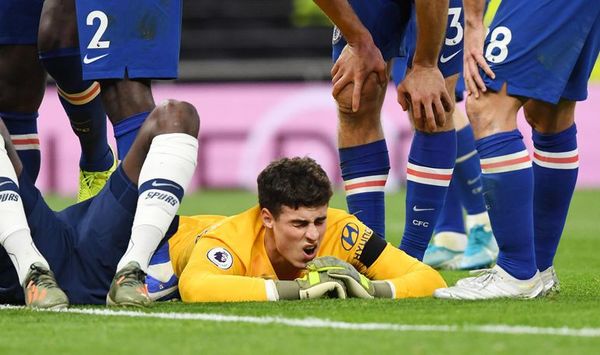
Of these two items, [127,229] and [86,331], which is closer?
[86,331]

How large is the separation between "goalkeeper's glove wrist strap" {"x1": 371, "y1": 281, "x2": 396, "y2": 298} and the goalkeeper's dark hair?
1.16 feet

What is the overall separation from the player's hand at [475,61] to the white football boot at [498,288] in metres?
0.66

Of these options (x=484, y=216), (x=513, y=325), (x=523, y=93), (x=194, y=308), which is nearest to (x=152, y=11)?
(x=194, y=308)

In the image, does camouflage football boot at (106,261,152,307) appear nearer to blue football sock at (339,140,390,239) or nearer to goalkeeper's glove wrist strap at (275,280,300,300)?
goalkeeper's glove wrist strap at (275,280,300,300)

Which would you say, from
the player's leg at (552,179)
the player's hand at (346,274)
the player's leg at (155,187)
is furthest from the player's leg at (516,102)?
the player's leg at (155,187)

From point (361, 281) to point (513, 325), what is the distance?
0.90 m

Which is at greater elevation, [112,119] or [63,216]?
[112,119]

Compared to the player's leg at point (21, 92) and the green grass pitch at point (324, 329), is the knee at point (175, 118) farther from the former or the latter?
the player's leg at point (21, 92)

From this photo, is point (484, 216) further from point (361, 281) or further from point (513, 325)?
point (513, 325)

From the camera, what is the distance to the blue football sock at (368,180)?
5.43 meters

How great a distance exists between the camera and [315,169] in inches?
187

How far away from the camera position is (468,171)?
6.89 m

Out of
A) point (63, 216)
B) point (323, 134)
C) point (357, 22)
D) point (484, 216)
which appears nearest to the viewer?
point (63, 216)

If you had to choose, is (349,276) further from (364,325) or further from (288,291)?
A: (364,325)
